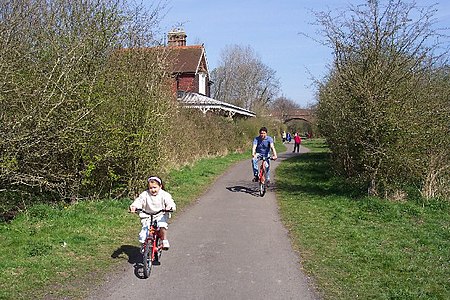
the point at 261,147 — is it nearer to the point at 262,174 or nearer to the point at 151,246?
the point at 262,174

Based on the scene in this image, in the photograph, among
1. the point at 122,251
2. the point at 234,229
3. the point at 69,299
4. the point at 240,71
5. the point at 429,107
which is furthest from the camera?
the point at 240,71

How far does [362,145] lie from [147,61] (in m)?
6.28

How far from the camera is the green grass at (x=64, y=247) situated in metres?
6.11

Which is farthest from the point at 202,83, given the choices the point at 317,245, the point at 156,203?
the point at 156,203

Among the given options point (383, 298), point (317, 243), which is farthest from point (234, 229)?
point (383, 298)

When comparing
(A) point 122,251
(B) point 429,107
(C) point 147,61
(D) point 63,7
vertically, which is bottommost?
(A) point 122,251

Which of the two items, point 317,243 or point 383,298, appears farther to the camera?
point 317,243

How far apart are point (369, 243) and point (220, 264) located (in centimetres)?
302

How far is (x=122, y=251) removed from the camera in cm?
800

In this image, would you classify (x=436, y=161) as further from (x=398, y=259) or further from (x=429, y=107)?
(x=398, y=259)

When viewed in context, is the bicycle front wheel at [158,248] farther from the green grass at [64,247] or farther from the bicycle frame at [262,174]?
the bicycle frame at [262,174]

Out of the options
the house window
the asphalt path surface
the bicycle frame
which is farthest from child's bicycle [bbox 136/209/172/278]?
the house window

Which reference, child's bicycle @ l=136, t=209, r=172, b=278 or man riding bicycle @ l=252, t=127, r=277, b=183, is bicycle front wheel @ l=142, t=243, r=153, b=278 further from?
man riding bicycle @ l=252, t=127, r=277, b=183

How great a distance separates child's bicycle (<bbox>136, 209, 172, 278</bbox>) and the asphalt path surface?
14 centimetres
